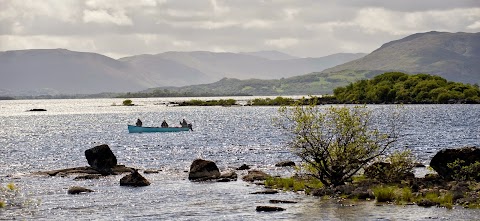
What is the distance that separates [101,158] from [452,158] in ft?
112

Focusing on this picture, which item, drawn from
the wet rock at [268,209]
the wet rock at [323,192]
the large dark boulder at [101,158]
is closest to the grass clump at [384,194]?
the wet rock at [323,192]

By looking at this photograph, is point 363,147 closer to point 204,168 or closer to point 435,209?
point 435,209

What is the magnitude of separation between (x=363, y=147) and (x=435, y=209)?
9692 mm

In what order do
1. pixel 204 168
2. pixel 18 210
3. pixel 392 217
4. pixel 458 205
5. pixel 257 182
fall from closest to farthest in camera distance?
pixel 392 217
pixel 458 205
pixel 18 210
pixel 257 182
pixel 204 168

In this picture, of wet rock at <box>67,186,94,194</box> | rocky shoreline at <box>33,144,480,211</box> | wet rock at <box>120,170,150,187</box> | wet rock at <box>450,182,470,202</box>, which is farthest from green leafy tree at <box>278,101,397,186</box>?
wet rock at <box>67,186,94,194</box>

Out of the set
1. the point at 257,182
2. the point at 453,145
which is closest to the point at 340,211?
the point at 257,182

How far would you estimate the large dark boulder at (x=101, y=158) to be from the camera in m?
64.7

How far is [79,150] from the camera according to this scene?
10356 cm

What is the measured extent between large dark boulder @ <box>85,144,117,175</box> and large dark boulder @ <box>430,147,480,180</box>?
3214 centimetres

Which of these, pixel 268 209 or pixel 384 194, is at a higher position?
pixel 384 194

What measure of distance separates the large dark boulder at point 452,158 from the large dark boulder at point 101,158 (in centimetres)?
3214

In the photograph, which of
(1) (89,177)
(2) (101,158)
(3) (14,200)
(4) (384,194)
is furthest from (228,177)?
(3) (14,200)

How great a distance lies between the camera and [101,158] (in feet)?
215

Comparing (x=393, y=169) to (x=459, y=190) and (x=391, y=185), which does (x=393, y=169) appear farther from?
(x=459, y=190)
